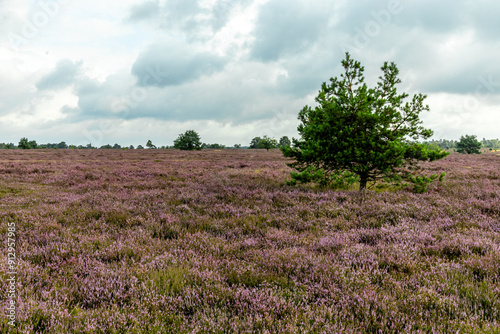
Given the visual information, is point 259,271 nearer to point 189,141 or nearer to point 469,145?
point 189,141

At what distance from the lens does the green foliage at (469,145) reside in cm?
6638

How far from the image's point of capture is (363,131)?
9383 millimetres

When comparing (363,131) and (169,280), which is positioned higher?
(363,131)

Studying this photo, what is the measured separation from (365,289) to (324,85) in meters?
8.61

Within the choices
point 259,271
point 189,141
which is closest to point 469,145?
point 189,141

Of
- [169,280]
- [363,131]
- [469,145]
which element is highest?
[469,145]

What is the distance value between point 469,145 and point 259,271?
88.0m

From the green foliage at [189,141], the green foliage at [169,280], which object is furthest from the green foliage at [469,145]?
the green foliage at [169,280]

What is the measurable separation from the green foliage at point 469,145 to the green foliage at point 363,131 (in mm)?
78361

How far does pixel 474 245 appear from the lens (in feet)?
13.4

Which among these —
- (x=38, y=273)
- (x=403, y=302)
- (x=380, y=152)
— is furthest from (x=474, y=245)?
(x=38, y=273)

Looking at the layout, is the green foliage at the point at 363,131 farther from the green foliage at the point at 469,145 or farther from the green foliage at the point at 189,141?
the green foliage at the point at 469,145

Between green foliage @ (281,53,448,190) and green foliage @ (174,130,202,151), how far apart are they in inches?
2716

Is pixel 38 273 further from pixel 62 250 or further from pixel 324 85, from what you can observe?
pixel 324 85
